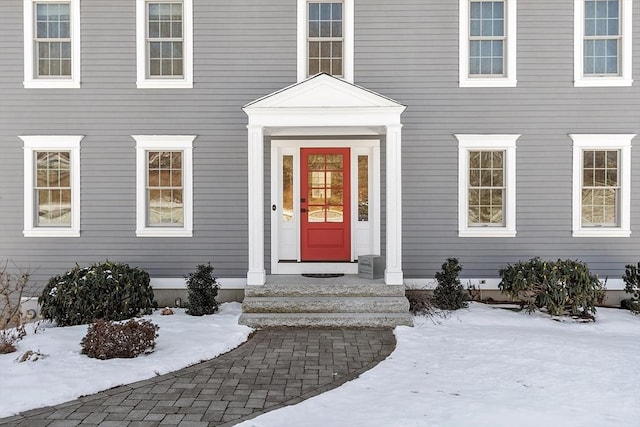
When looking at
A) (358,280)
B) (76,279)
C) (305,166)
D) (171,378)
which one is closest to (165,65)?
(305,166)

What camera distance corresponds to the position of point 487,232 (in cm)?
930

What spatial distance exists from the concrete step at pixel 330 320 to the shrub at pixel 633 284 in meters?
4.13

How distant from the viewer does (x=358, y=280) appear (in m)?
8.73

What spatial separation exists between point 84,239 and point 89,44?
3669 mm

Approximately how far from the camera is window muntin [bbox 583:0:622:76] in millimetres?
9320

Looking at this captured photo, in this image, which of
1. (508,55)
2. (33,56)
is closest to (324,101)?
(508,55)

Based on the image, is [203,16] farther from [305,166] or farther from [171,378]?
[171,378]

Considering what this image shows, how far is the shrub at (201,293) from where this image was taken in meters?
8.38

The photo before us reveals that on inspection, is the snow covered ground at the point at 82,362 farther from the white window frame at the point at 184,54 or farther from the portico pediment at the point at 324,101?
the white window frame at the point at 184,54

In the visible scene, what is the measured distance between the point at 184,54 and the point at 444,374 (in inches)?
286

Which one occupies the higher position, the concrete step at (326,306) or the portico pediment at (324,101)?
the portico pediment at (324,101)

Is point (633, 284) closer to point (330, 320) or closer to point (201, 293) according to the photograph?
point (330, 320)

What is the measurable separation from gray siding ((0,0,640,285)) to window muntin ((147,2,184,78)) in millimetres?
370

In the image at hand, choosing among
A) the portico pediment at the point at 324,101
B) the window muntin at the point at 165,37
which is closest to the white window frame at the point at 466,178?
the portico pediment at the point at 324,101
